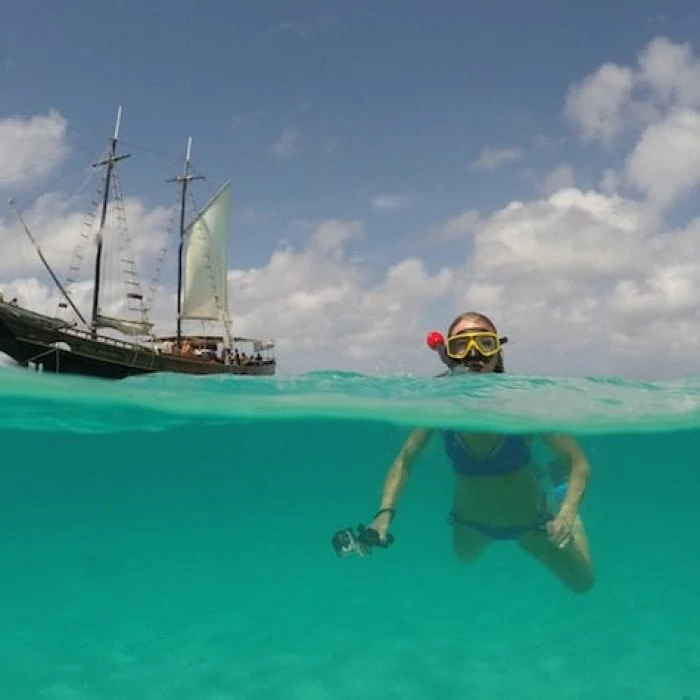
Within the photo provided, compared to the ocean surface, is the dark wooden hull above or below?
above

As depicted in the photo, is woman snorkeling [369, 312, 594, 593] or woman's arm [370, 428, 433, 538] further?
woman snorkeling [369, 312, 594, 593]

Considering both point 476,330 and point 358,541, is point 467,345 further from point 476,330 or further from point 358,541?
point 358,541

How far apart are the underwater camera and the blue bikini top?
269 cm

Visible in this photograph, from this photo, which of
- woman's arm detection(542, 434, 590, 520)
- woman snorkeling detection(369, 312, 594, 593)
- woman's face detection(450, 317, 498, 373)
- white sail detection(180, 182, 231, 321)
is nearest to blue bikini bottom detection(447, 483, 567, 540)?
woman snorkeling detection(369, 312, 594, 593)

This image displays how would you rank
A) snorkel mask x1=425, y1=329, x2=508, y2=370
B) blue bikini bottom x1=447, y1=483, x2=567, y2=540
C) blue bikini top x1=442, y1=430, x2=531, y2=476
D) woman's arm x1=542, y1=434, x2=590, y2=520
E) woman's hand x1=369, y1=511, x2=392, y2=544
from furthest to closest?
blue bikini top x1=442, y1=430, x2=531, y2=476 < blue bikini bottom x1=447, y1=483, x2=567, y2=540 < snorkel mask x1=425, y1=329, x2=508, y2=370 < woman's arm x1=542, y1=434, x2=590, y2=520 < woman's hand x1=369, y1=511, x2=392, y2=544

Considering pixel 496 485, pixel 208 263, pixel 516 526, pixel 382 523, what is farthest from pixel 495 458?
pixel 208 263

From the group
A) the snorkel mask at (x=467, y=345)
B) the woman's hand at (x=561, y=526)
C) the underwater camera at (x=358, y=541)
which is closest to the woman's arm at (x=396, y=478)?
the underwater camera at (x=358, y=541)

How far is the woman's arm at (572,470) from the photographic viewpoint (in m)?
6.25

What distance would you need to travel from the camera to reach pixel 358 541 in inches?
226

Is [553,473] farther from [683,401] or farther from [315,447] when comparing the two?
[315,447]

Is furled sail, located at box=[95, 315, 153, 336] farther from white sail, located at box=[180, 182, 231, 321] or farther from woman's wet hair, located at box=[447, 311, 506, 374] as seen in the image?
woman's wet hair, located at box=[447, 311, 506, 374]

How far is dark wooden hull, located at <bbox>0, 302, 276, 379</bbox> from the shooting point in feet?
138

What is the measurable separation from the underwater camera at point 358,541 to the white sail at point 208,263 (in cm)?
5956

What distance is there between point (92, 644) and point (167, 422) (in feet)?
24.6
